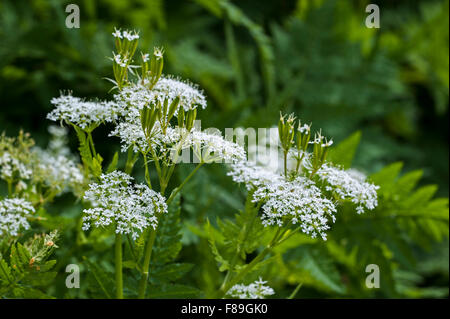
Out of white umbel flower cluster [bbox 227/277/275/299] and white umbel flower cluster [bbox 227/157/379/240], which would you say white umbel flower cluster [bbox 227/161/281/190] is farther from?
white umbel flower cluster [bbox 227/277/275/299]

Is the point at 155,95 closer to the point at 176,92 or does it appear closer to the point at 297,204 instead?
the point at 176,92

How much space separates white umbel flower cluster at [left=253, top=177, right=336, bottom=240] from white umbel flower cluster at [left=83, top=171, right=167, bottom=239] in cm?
21

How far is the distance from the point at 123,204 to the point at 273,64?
1892 mm

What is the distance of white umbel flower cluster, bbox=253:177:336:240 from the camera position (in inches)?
36.6

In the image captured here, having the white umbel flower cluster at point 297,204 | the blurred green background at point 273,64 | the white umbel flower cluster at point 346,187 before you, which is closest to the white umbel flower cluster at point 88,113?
the white umbel flower cluster at point 297,204

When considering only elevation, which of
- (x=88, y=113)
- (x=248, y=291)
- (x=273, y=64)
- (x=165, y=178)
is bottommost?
(x=248, y=291)

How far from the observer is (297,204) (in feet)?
3.05

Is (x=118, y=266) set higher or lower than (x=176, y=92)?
lower

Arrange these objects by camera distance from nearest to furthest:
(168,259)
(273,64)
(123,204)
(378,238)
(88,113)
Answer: (123,204) → (88,113) → (168,259) → (378,238) → (273,64)

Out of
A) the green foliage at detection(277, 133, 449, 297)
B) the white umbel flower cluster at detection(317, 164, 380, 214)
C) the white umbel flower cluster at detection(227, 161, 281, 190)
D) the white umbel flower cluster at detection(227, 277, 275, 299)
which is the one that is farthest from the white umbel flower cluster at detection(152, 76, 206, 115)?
the green foliage at detection(277, 133, 449, 297)

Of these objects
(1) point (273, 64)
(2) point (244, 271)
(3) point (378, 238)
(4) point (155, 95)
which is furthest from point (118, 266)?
(1) point (273, 64)
